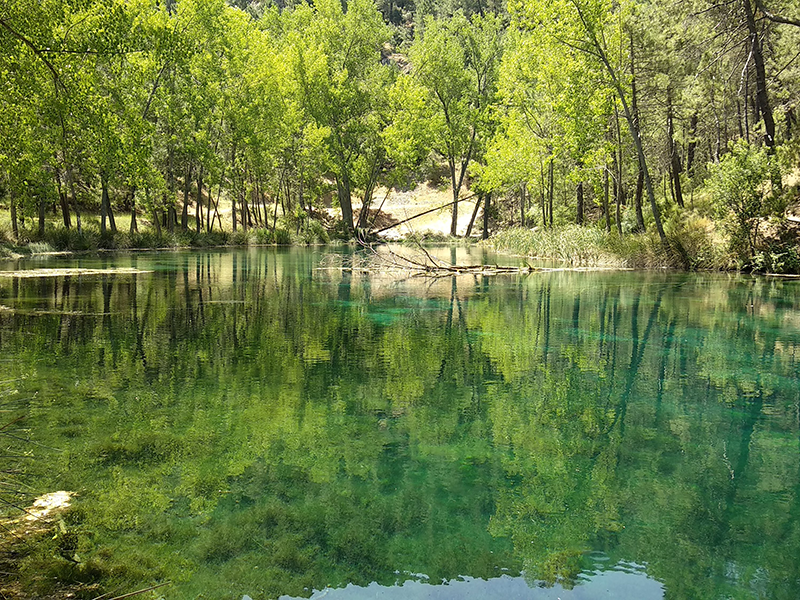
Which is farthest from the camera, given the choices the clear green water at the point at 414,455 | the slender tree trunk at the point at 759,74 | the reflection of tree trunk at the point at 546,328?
the slender tree trunk at the point at 759,74

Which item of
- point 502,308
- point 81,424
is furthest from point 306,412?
point 502,308

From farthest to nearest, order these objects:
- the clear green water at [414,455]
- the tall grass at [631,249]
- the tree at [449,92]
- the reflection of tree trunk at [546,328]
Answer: the tree at [449,92] < the tall grass at [631,249] < the reflection of tree trunk at [546,328] < the clear green water at [414,455]

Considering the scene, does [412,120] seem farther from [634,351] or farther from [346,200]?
[634,351]

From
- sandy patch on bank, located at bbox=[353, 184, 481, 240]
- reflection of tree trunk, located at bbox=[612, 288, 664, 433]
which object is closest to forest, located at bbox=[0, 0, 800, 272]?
sandy patch on bank, located at bbox=[353, 184, 481, 240]

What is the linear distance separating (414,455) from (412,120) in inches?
1871

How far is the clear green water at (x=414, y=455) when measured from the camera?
3.87m

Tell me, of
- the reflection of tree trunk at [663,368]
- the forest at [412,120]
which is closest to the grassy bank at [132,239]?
the forest at [412,120]

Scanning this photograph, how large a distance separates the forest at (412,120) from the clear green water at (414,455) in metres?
3.35

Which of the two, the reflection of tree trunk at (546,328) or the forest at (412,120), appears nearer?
the reflection of tree trunk at (546,328)

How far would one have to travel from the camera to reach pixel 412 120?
5069 centimetres

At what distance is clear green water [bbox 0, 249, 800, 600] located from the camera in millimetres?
3869

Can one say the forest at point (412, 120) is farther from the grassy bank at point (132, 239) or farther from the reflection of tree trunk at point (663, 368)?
the reflection of tree trunk at point (663, 368)

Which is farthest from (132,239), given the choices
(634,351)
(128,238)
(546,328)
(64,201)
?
(634,351)

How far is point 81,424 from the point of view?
6211 mm
